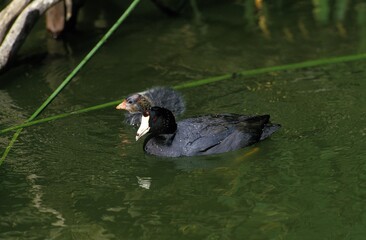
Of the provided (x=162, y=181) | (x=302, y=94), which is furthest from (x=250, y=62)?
(x=162, y=181)

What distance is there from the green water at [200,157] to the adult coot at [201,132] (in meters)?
0.10

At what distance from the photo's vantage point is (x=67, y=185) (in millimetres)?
7082

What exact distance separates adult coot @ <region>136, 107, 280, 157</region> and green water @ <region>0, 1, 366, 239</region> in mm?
100

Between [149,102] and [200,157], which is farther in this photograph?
[149,102]

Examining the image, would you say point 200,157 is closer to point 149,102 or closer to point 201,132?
point 201,132

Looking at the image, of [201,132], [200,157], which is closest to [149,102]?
[201,132]

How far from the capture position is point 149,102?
29.4 feet

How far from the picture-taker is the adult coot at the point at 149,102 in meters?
8.77

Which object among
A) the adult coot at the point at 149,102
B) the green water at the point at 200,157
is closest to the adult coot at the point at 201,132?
the green water at the point at 200,157

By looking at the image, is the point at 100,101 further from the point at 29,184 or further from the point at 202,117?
the point at 29,184

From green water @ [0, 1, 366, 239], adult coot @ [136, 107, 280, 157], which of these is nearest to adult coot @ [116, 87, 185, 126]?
green water @ [0, 1, 366, 239]

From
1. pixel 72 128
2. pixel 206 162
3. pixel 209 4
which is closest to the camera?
pixel 206 162

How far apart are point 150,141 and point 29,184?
1.31 m

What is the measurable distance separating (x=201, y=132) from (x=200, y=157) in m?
0.25
